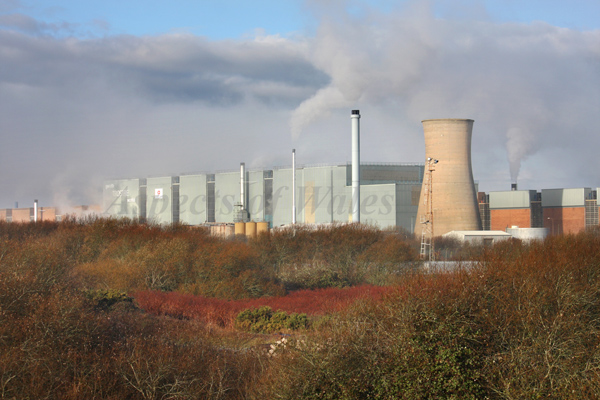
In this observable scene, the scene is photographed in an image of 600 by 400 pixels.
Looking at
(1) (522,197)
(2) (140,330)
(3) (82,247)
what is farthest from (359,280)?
(1) (522,197)

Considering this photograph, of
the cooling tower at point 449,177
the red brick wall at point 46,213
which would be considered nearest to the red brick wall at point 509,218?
the cooling tower at point 449,177

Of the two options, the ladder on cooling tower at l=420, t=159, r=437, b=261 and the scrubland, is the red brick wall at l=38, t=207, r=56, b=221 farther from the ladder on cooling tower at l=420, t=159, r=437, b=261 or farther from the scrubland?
the scrubland

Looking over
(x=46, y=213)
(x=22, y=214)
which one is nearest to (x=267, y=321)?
(x=46, y=213)

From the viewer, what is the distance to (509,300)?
12547 millimetres

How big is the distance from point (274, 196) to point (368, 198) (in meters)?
11.3

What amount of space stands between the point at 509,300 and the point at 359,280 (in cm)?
1791

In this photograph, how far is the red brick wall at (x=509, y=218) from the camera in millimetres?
55291

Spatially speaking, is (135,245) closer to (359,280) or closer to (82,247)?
(82,247)

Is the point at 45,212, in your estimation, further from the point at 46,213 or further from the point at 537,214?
the point at 537,214

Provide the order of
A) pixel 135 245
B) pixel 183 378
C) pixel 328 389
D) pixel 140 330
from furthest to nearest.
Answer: pixel 135 245 < pixel 140 330 < pixel 183 378 < pixel 328 389

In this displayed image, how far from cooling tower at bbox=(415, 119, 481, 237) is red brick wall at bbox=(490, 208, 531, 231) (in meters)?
15.1

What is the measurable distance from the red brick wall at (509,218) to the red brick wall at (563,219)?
220cm

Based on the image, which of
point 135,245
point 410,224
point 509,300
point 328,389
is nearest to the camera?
point 328,389

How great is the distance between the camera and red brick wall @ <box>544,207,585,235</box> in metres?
54.2
